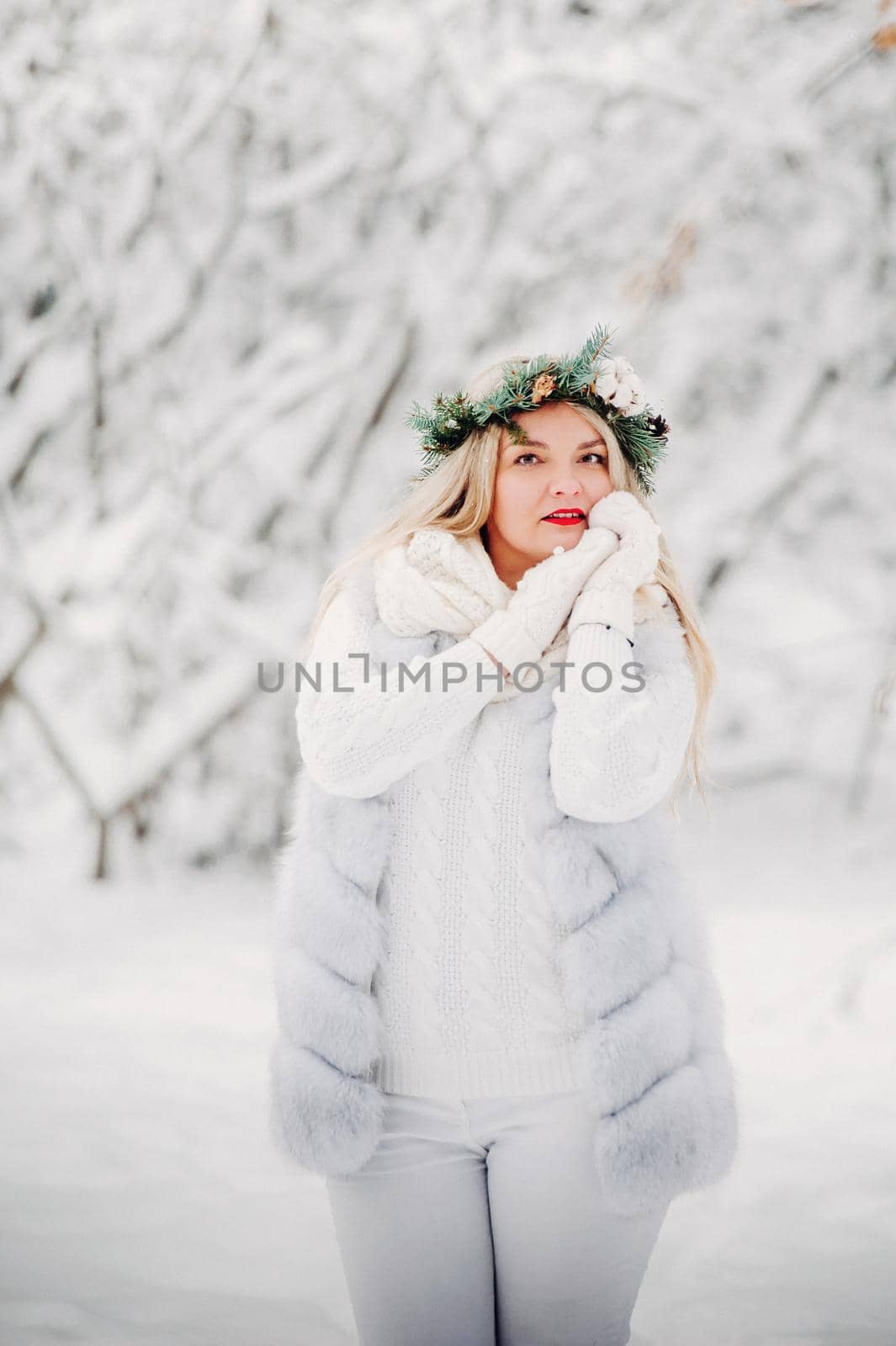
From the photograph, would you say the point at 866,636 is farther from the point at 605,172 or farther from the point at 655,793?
the point at 655,793

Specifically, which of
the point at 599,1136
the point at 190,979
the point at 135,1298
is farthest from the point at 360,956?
the point at 190,979

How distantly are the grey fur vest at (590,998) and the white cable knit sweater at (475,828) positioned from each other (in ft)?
0.08

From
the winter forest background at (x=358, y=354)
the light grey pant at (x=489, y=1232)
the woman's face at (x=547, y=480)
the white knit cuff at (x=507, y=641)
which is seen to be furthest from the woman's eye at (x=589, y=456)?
the winter forest background at (x=358, y=354)

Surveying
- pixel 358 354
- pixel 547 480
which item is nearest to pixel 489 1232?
pixel 547 480

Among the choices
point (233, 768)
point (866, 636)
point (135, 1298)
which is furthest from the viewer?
point (233, 768)

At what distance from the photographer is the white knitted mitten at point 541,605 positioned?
116cm

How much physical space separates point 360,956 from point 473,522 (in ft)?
1.78

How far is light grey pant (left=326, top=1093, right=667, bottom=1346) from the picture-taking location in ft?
3.42

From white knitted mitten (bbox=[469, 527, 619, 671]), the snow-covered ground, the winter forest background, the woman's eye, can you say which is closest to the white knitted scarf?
white knitted mitten (bbox=[469, 527, 619, 671])

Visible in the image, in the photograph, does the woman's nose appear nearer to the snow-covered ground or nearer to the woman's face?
the woman's face

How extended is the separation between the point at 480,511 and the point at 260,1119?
1.52 m

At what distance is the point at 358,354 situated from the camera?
11.3 ft

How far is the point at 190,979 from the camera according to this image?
2.86 m

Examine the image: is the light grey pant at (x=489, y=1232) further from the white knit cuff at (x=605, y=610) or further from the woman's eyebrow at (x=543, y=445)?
the woman's eyebrow at (x=543, y=445)
